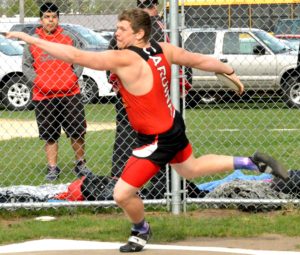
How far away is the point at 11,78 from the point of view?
65.2 ft

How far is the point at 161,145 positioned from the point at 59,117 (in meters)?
4.02

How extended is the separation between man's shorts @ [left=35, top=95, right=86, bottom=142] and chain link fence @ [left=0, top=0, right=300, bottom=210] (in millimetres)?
69

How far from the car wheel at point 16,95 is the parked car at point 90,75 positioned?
4.72 feet

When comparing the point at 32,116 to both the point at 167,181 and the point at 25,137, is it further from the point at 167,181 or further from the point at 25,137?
the point at 167,181

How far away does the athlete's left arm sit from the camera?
25.0 feet

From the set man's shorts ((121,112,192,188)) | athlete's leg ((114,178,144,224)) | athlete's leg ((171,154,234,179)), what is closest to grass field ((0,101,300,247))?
athlete's leg ((114,178,144,224))

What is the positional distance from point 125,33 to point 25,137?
8.34m

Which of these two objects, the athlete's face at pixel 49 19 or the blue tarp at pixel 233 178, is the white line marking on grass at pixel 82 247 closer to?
the blue tarp at pixel 233 178

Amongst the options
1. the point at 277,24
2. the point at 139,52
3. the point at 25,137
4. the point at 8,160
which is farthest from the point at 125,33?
the point at 277,24

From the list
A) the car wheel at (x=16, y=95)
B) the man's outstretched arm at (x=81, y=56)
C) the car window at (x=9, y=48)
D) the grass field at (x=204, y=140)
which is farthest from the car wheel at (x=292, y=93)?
the man's outstretched arm at (x=81, y=56)

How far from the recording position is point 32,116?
59.7 feet

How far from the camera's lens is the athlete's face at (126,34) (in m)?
7.40

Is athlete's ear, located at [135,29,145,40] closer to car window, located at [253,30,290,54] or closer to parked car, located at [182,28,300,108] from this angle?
parked car, located at [182,28,300,108]

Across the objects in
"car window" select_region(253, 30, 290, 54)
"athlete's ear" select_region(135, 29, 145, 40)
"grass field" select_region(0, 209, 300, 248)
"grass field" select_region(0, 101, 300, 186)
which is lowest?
"grass field" select_region(0, 101, 300, 186)
